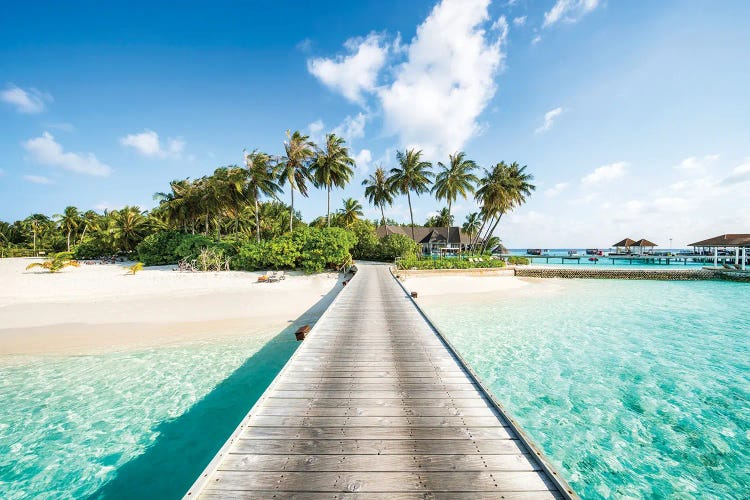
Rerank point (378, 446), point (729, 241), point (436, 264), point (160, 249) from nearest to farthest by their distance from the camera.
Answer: point (378, 446), point (436, 264), point (160, 249), point (729, 241)

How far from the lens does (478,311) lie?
1488 centimetres

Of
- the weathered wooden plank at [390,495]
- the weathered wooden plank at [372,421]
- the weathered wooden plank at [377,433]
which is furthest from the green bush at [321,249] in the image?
the weathered wooden plank at [390,495]

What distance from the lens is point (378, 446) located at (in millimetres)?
3463

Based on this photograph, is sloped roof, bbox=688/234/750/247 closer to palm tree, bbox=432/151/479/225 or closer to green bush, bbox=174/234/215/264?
palm tree, bbox=432/151/479/225

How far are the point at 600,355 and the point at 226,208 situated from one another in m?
35.3

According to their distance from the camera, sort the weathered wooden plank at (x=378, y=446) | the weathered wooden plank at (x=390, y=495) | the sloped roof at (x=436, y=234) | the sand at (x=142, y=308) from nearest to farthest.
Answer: the weathered wooden plank at (x=390, y=495)
the weathered wooden plank at (x=378, y=446)
the sand at (x=142, y=308)
the sloped roof at (x=436, y=234)

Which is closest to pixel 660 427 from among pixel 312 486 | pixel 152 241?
pixel 312 486

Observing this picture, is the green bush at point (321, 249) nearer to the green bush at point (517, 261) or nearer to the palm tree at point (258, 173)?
the palm tree at point (258, 173)

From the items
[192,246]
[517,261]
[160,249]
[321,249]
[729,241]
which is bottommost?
[517,261]

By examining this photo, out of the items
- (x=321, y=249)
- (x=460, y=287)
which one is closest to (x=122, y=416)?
(x=321, y=249)

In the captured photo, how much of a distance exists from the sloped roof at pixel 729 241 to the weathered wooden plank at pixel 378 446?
4951cm

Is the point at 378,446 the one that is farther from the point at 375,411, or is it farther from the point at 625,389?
the point at 625,389

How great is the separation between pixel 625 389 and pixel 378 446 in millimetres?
7849

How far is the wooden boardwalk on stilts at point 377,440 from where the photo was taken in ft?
9.25
